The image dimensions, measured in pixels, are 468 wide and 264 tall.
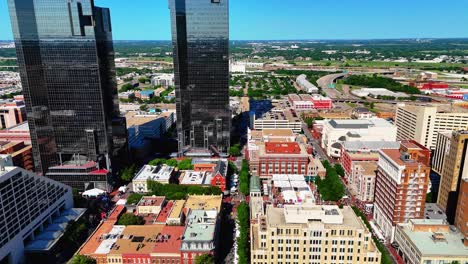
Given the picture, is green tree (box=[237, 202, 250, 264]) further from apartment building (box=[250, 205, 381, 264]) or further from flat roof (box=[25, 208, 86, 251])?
flat roof (box=[25, 208, 86, 251])

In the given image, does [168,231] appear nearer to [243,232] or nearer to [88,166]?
[243,232]

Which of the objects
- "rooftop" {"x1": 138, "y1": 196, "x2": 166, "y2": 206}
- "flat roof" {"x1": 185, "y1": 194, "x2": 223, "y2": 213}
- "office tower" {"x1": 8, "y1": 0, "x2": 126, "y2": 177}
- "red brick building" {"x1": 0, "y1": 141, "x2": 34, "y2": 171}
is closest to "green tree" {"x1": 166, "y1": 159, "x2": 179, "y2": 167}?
"office tower" {"x1": 8, "y1": 0, "x2": 126, "y2": 177}

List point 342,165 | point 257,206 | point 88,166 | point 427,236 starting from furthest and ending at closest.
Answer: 1. point 342,165
2. point 88,166
3. point 257,206
4. point 427,236

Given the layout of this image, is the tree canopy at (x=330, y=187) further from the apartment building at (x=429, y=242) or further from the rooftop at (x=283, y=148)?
the apartment building at (x=429, y=242)

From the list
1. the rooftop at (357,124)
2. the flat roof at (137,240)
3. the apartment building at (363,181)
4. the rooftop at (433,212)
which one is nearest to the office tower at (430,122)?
the rooftop at (357,124)

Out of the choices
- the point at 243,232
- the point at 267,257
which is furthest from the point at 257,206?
the point at 267,257

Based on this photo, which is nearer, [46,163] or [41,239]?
[41,239]
